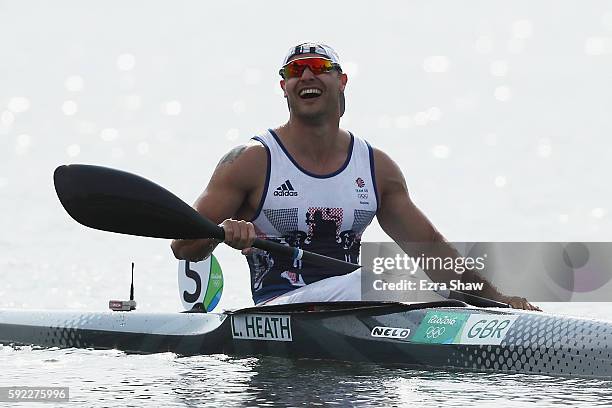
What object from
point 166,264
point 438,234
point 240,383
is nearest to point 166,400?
point 240,383

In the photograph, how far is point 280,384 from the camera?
23.2 feet

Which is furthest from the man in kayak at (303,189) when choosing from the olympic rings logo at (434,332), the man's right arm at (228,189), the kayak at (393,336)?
the olympic rings logo at (434,332)

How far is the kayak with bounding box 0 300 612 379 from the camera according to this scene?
7102 millimetres

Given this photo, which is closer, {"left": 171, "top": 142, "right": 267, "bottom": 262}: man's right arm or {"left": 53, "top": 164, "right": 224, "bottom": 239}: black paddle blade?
{"left": 53, "top": 164, "right": 224, "bottom": 239}: black paddle blade

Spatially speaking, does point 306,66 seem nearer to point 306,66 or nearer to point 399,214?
point 306,66

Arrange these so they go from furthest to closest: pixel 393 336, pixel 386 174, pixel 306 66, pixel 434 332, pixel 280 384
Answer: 1. pixel 386 174
2. pixel 306 66
3. pixel 393 336
4. pixel 434 332
5. pixel 280 384

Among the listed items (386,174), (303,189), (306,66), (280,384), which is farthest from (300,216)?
(280,384)

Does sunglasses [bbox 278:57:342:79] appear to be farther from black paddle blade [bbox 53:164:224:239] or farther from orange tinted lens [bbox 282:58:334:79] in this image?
black paddle blade [bbox 53:164:224:239]

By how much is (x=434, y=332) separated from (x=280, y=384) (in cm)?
106

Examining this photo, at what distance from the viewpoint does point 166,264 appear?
2108cm

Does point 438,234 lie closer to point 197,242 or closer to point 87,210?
point 197,242

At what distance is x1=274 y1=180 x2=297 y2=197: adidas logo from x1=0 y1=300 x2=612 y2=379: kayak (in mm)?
803

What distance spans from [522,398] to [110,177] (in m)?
3.11

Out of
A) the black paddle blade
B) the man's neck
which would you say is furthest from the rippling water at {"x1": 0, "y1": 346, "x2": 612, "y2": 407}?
the man's neck
